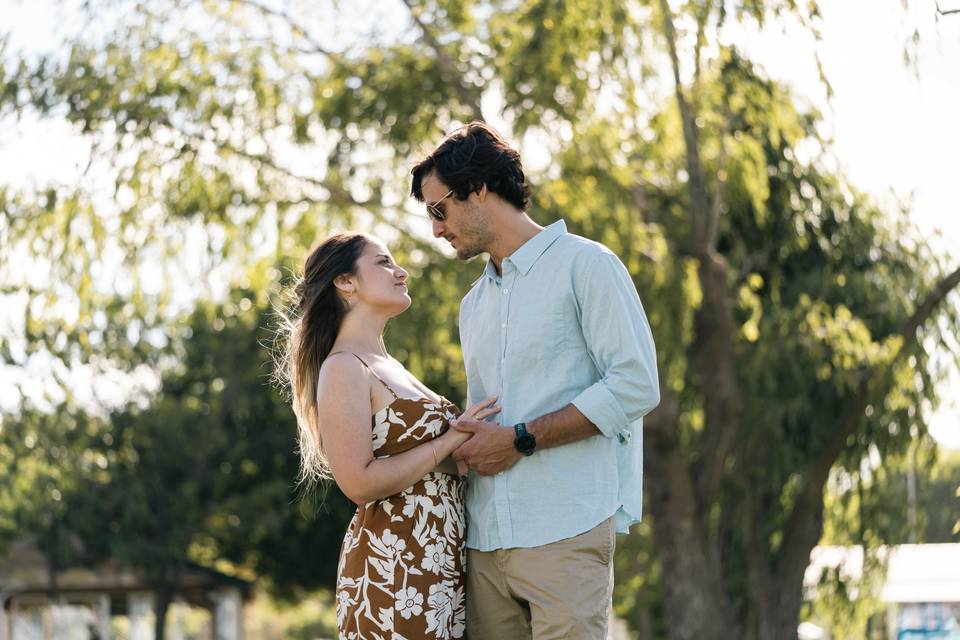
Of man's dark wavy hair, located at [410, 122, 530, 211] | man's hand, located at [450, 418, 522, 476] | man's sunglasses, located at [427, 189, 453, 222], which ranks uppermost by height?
man's dark wavy hair, located at [410, 122, 530, 211]

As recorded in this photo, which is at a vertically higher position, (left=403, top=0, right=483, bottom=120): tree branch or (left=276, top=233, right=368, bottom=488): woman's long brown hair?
(left=403, top=0, right=483, bottom=120): tree branch

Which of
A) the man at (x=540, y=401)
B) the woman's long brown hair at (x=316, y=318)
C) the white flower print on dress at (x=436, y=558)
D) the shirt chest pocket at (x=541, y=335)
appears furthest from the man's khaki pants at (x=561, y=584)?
the woman's long brown hair at (x=316, y=318)

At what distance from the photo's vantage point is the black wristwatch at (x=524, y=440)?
3.13m

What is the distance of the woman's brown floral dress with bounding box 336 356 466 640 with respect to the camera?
3.24m

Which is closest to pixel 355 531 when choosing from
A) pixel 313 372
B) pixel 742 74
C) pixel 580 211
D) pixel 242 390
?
pixel 313 372

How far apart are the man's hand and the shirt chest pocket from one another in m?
0.18

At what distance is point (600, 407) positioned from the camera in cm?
306

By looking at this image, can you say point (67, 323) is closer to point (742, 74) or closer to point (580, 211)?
point (580, 211)

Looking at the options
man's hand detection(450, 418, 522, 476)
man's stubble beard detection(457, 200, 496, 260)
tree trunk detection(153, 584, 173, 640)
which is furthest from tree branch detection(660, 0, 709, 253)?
tree trunk detection(153, 584, 173, 640)

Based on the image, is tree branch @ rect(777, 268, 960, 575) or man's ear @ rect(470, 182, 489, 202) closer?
man's ear @ rect(470, 182, 489, 202)

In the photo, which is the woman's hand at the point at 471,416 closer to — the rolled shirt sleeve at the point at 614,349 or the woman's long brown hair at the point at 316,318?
the rolled shirt sleeve at the point at 614,349

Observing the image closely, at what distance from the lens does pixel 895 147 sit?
977cm

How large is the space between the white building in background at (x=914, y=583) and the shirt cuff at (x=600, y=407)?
870cm

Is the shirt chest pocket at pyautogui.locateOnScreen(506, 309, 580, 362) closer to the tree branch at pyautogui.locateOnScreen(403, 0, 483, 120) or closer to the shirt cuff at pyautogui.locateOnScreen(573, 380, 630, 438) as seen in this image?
the shirt cuff at pyautogui.locateOnScreen(573, 380, 630, 438)
